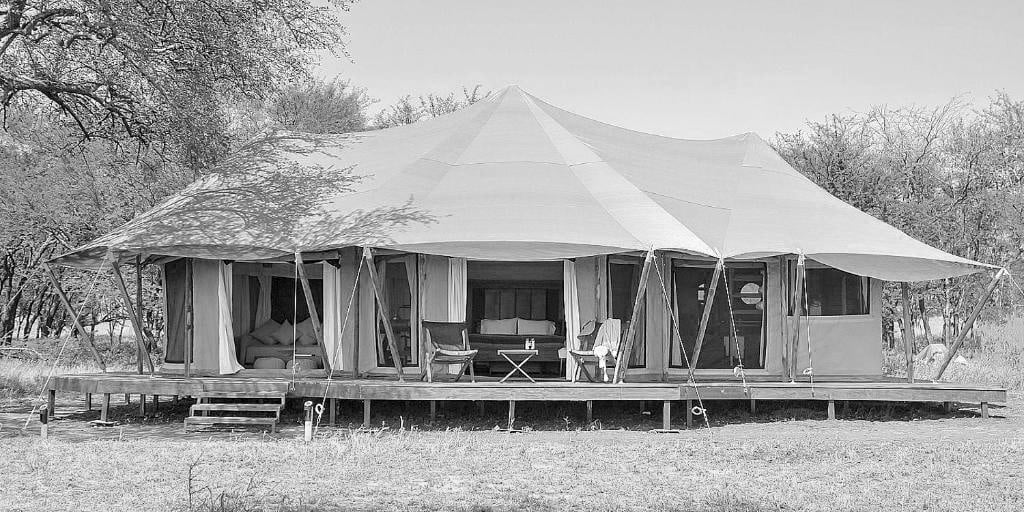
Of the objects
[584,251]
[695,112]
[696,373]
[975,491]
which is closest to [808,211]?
[696,373]

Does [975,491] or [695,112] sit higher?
[695,112]

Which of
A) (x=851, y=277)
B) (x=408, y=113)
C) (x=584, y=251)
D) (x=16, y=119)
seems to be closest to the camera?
(x=584, y=251)

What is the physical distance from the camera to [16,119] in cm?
1877

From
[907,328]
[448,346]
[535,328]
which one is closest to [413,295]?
[448,346]

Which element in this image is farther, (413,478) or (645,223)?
(645,223)

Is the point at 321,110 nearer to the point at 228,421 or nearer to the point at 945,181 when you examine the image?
the point at 945,181

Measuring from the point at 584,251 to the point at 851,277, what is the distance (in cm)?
351

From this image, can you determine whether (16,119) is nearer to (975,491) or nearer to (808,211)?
(808,211)

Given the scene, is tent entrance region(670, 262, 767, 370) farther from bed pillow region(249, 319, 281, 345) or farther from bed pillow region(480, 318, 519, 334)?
bed pillow region(249, 319, 281, 345)

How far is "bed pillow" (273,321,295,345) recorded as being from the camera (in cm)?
1201

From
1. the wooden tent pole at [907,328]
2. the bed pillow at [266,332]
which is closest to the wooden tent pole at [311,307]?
the bed pillow at [266,332]

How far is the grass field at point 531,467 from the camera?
6043mm

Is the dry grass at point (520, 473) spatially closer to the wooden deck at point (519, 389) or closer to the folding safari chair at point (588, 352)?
the wooden deck at point (519, 389)

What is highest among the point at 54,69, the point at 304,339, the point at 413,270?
the point at 54,69
